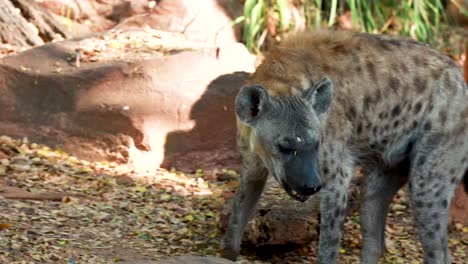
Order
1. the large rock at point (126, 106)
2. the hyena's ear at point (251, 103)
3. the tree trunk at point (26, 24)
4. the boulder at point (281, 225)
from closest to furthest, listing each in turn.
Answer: the hyena's ear at point (251, 103), the boulder at point (281, 225), the large rock at point (126, 106), the tree trunk at point (26, 24)

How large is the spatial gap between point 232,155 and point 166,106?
2.18ft

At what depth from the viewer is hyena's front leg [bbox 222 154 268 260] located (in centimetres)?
582

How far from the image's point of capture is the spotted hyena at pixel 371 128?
18.5 feet

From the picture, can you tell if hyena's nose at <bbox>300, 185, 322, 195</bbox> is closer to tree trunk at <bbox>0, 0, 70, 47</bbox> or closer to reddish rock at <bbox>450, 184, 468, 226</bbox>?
reddish rock at <bbox>450, 184, 468, 226</bbox>

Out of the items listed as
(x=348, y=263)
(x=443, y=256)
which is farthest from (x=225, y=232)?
(x=443, y=256)

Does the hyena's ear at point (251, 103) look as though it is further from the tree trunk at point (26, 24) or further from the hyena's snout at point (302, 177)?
the tree trunk at point (26, 24)

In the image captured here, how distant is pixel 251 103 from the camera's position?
17.5ft

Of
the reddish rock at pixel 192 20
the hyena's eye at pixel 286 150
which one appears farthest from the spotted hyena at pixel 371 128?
the reddish rock at pixel 192 20

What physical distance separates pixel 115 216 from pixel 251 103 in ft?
4.95

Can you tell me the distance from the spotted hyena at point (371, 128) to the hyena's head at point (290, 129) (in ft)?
0.06

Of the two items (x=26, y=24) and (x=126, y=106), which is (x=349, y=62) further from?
(x=26, y=24)

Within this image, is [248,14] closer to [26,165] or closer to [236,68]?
[236,68]

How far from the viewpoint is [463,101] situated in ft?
19.3

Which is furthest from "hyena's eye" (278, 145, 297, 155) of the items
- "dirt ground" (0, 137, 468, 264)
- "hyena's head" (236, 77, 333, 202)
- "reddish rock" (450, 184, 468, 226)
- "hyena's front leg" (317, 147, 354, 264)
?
"reddish rock" (450, 184, 468, 226)
